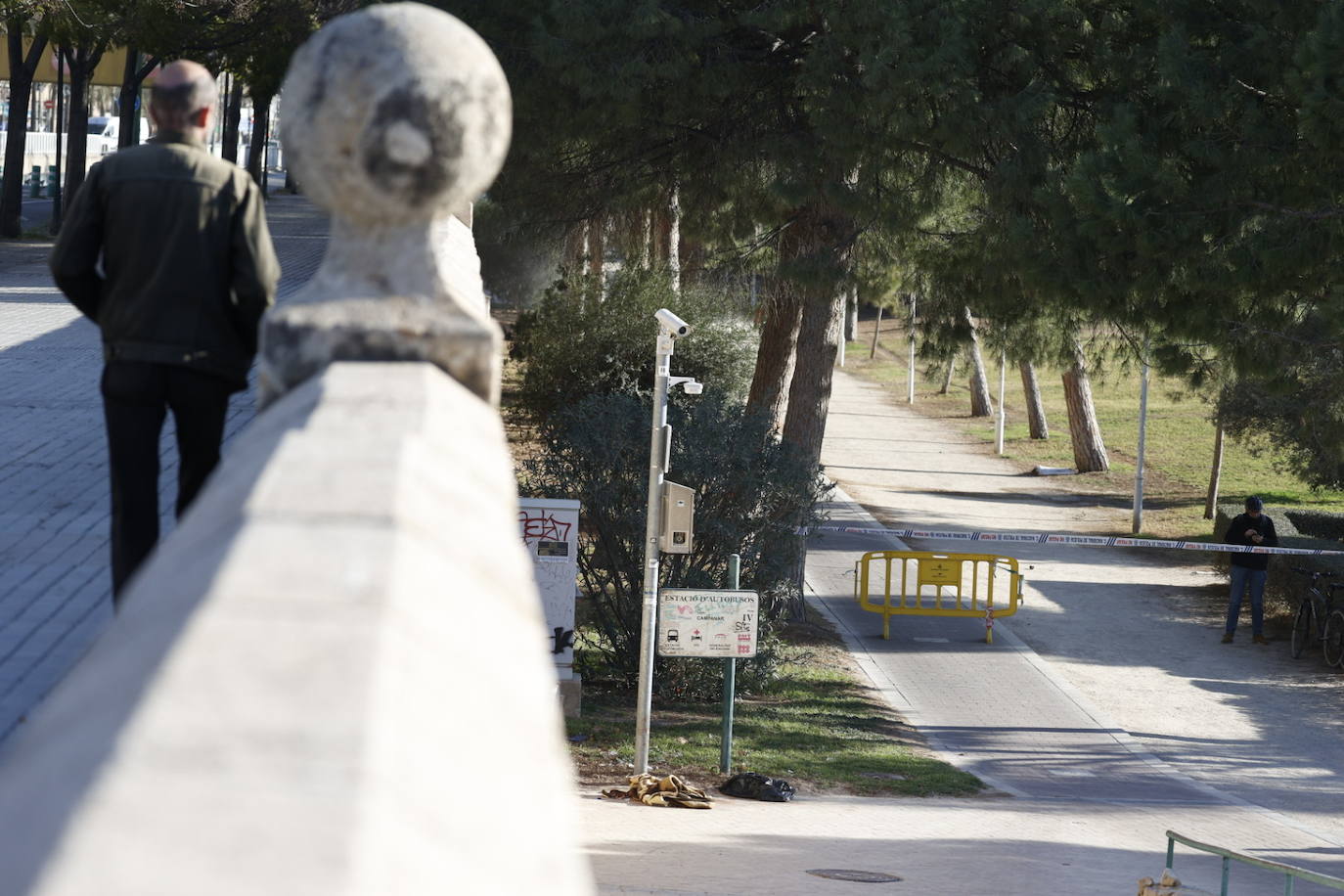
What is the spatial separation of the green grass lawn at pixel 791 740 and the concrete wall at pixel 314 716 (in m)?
12.0

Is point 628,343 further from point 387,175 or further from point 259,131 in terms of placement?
point 259,131

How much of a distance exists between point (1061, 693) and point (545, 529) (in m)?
6.51

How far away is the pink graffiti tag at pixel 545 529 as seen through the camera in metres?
14.6

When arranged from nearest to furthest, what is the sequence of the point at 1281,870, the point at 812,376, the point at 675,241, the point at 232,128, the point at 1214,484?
the point at 1281,870 → the point at 812,376 → the point at 1214,484 → the point at 675,241 → the point at 232,128

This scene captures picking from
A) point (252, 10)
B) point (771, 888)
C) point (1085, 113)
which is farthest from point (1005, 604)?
point (252, 10)

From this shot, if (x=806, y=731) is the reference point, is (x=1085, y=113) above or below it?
above

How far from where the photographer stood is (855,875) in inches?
437

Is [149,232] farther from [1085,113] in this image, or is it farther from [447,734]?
[1085,113]

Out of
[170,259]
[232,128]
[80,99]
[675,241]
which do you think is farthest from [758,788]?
[232,128]

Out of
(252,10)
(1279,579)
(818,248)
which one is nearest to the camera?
(818,248)

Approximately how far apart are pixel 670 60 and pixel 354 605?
15.3m

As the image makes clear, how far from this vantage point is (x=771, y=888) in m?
10.4

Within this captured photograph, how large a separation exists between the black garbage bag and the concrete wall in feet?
38.4

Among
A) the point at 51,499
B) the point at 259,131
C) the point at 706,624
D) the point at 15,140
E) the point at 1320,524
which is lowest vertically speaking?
the point at 706,624
